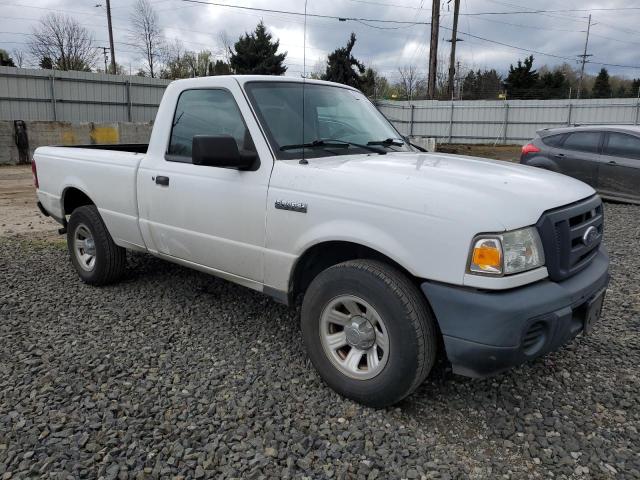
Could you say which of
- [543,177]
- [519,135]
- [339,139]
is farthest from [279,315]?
[519,135]

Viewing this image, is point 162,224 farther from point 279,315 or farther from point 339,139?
point 339,139

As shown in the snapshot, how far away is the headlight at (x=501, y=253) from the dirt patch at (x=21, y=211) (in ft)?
21.4

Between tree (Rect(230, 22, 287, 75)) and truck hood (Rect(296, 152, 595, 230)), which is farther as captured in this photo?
tree (Rect(230, 22, 287, 75))

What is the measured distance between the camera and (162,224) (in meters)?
4.08

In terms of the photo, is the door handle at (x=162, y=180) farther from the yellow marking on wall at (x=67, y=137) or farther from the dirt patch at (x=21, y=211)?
the yellow marking on wall at (x=67, y=137)

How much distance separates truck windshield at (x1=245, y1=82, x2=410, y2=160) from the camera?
3477 mm

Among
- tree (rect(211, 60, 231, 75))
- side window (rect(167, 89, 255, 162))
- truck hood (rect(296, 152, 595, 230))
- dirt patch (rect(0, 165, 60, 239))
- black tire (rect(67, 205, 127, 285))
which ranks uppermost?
tree (rect(211, 60, 231, 75))

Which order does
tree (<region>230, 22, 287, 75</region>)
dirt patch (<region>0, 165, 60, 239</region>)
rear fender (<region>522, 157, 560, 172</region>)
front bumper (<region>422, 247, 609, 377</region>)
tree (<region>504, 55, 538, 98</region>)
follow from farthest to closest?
tree (<region>504, 55, 538, 98</region>) < tree (<region>230, 22, 287, 75</region>) < rear fender (<region>522, 157, 560, 172</region>) < dirt patch (<region>0, 165, 60, 239</region>) < front bumper (<region>422, 247, 609, 377</region>)

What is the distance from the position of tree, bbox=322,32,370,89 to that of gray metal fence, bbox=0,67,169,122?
9.31 m

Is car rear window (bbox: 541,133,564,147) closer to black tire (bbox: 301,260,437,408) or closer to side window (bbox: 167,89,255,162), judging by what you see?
side window (bbox: 167,89,255,162)

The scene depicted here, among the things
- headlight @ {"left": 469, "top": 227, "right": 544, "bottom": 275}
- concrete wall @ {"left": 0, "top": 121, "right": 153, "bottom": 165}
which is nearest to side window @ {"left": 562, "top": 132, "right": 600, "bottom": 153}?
headlight @ {"left": 469, "top": 227, "right": 544, "bottom": 275}

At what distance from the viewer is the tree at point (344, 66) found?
2700 centimetres

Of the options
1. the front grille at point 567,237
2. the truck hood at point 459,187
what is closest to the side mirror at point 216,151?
the truck hood at point 459,187

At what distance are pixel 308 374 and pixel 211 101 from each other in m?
2.06
